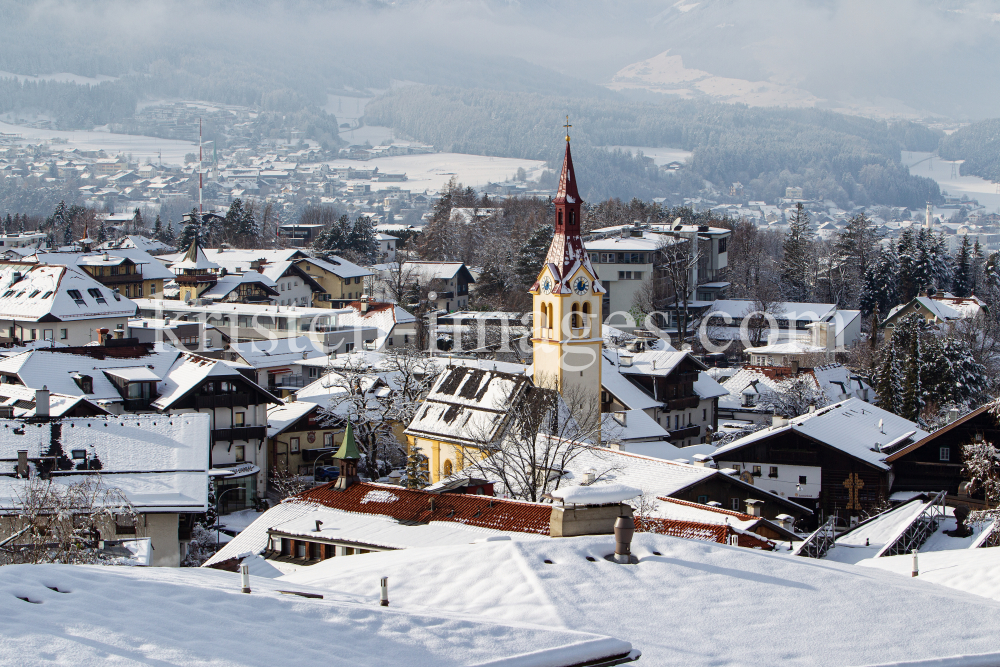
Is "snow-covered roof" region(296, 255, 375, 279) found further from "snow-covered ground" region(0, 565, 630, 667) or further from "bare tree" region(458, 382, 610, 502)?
"snow-covered ground" region(0, 565, 630, 667)

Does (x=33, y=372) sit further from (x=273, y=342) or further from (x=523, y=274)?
(x=523, y=274)

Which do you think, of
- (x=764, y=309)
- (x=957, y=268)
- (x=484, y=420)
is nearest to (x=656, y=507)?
(x=484, y=420)

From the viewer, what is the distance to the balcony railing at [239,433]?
45.7 meters

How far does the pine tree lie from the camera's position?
3928cm

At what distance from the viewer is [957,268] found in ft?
369

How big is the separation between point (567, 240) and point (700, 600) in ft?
138

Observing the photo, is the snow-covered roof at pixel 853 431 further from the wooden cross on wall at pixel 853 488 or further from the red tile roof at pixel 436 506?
the red tile roof at pixel 436 506

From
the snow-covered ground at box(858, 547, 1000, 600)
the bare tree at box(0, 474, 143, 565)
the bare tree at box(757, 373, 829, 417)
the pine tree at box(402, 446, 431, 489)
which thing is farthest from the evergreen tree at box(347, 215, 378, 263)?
the snow-covered ground at box(858, 547, 1000, 600)

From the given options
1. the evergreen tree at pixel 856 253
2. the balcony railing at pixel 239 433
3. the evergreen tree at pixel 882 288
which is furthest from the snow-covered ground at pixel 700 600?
the evergreen tree at pixel 856 253

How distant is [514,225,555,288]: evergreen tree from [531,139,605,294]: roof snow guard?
46246 millimetres

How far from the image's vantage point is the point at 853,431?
4600 cm

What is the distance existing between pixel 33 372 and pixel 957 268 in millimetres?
88774

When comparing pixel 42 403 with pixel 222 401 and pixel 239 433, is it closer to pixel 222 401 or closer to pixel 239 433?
pixel 222 401

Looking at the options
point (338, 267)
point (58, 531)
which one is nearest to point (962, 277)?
point (338, 267)
